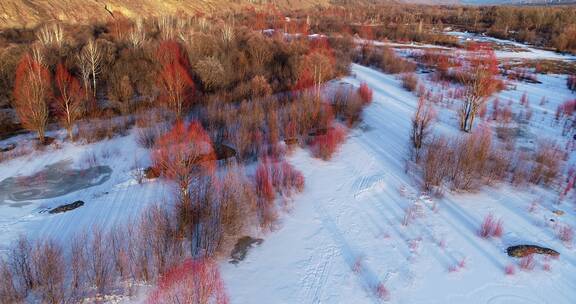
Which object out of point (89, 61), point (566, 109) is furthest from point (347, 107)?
point (89, 61)

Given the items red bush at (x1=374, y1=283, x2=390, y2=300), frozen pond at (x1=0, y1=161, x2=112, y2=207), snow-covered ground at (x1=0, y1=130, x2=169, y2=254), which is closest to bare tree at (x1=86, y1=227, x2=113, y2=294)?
snow-covered ground at (x1=0, y1=130, x2=169, y2=254)

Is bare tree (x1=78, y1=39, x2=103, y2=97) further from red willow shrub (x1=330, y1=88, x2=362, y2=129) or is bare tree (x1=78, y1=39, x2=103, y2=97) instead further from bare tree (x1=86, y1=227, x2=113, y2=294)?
bare tree (x1=86, y1=227, x2=113, y2=294)

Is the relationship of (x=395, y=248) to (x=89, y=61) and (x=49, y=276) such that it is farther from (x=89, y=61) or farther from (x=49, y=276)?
(x=89, y=61)

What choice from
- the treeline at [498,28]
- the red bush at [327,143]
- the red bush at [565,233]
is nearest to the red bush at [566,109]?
the red bush at [565,233]

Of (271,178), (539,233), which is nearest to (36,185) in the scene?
(271,178)

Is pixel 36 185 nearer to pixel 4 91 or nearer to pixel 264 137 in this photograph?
pixel 264 137

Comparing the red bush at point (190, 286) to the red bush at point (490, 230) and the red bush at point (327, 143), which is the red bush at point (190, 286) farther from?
the red bush at point (327, 143)
